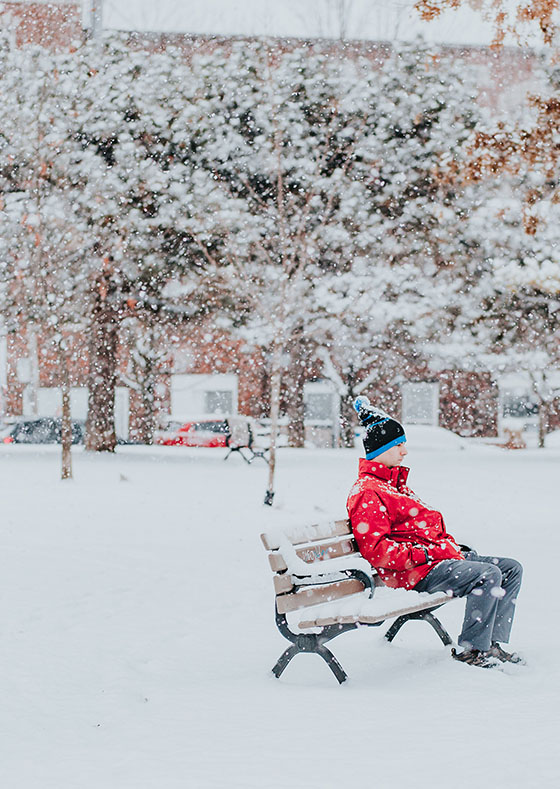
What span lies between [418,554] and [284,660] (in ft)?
2.82

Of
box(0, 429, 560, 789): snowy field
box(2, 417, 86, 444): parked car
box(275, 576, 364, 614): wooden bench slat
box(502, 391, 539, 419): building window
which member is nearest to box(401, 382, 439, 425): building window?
box(502, 391, 539, 419): building window

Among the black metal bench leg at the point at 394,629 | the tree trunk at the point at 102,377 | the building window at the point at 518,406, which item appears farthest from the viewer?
the building window at the point at 518,406

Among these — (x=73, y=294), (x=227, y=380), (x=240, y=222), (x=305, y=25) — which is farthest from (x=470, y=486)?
(x=227, y=380)

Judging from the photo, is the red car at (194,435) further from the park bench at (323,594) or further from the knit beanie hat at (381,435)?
the park bench at (323,594)

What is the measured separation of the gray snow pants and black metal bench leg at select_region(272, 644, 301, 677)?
72 cm

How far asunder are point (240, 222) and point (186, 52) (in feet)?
18.3

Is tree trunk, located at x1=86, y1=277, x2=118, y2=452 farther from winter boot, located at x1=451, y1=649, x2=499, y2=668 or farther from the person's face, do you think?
winter boot, located at x1=451, y1=649, x2=499, y2=668

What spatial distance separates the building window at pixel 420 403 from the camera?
41.1 m

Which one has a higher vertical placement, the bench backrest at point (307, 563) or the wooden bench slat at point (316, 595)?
the bench backrest at point (307, 563)

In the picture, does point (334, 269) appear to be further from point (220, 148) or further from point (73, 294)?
point (73, 294)

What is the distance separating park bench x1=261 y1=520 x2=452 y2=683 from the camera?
14.7ft

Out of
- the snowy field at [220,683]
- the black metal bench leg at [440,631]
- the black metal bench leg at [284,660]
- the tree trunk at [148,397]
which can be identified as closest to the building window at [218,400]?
the tree trunk at [148,397]

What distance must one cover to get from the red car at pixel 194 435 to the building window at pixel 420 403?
13.1 metres

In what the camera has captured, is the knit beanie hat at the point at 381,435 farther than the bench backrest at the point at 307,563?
Yes
